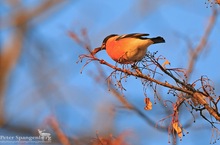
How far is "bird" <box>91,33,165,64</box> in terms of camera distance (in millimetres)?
1652

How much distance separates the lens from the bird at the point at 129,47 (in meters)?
1.65

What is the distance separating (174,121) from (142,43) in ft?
1.16

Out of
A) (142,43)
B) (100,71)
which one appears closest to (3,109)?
(100,71)

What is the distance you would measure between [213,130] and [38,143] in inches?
42.6

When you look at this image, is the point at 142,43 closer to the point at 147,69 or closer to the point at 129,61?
the point at 129,61

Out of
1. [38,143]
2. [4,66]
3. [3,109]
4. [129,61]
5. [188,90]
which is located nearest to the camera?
[188,90]

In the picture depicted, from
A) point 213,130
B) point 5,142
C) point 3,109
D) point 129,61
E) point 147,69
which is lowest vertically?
point 213,130

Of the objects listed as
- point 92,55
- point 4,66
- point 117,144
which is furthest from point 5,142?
point 4,66

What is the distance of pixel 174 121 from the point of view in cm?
151

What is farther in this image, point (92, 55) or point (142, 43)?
point (142, 43)

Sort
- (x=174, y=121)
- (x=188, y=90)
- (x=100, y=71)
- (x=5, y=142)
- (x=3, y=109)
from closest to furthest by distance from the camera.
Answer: (x=188, y=90)
(x=174, y=121)
(x=100, y=71)
(x=5, y=142)
(x=3, y=109)

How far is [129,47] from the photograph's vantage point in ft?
5.57

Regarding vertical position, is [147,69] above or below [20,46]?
below

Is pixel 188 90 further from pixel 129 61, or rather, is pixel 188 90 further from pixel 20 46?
pixel 20 46
